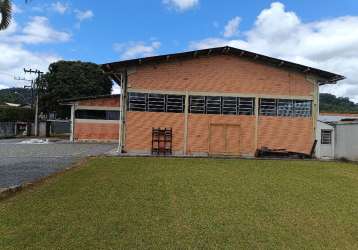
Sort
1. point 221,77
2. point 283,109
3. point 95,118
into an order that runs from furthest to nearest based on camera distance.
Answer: point 95,118
point 283,109
point 221,77

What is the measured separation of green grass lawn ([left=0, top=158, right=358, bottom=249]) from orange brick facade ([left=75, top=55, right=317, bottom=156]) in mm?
10811

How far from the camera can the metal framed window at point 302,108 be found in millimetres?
24922

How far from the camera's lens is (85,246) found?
19.2ft

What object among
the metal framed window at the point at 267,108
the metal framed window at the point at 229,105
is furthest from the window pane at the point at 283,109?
the metal framed window at the point at 229,105

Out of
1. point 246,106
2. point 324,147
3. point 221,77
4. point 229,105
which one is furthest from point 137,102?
point 324,147

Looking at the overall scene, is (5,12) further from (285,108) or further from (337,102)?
(337,102)

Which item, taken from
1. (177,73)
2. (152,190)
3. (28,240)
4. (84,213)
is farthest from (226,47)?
(28,240)

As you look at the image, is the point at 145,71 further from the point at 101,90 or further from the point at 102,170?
the point at 101,90

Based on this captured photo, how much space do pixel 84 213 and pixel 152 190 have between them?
10.1 feet

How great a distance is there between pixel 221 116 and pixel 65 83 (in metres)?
29.2

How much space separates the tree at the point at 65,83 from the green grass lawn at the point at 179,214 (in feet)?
121

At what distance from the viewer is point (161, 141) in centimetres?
2394

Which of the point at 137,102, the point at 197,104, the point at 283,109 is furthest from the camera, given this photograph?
the point at 283,109

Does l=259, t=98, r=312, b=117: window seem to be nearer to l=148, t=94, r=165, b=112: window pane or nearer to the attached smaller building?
l=148, t=94, r=165, b=112: window pane
